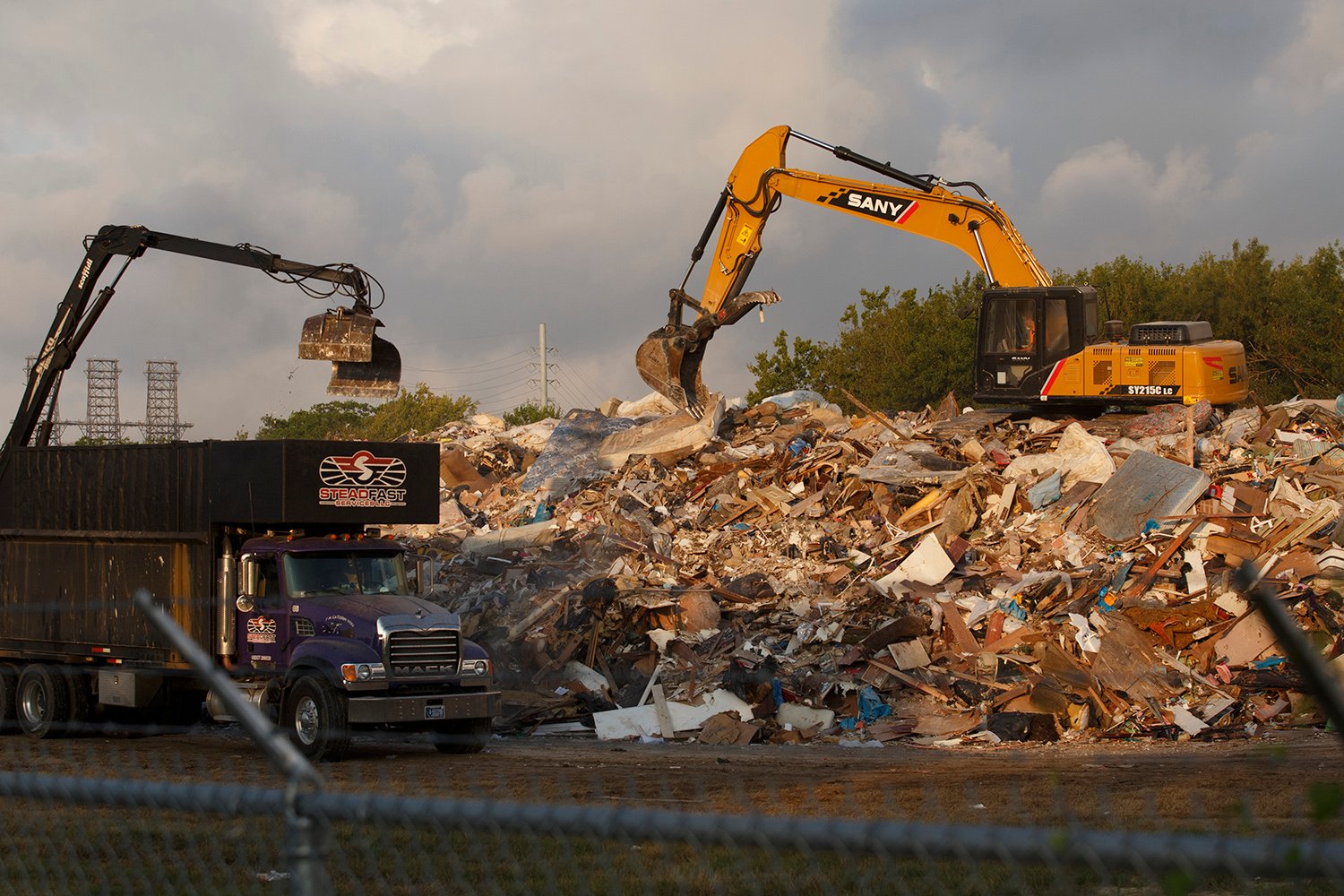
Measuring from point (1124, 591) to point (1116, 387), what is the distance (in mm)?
7041

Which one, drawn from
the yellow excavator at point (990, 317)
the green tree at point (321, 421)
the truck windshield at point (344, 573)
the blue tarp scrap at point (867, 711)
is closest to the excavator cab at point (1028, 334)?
the yellow excavator at point (990, 317)

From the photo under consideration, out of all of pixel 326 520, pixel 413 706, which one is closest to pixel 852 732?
pixel 413 706

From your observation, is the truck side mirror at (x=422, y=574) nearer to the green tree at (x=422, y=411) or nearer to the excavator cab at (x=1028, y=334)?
the excavator cab at (x=1028, y=334)

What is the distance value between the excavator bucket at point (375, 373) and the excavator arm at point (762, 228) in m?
7.49

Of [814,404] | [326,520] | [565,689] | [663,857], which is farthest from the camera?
[814,404]

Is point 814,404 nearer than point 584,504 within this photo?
No

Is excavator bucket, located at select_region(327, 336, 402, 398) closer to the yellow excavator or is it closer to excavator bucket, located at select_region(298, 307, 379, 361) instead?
excavator bucket, located at select_region(298, 307, 379, 361)

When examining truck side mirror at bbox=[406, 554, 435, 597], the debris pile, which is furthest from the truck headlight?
the debris pile

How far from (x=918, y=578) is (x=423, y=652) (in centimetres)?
733

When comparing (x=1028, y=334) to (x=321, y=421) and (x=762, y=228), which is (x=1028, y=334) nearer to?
(x=762, y=228)

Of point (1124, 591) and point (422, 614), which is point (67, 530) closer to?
point (422, 614)

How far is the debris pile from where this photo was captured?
1439 centimetres

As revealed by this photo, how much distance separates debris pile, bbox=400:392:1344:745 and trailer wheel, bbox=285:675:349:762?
10.8 feet

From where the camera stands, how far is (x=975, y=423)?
2350cm
